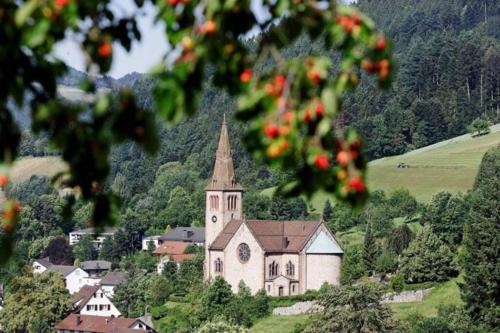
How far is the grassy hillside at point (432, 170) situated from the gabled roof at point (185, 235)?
10.7 m

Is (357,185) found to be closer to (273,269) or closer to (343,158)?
(343,158)

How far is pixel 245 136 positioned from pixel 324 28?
769mm

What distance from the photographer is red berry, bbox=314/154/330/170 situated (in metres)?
6.25

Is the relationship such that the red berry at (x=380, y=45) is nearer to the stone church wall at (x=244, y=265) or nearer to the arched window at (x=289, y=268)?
the stone church wall at (x=244, y=265)

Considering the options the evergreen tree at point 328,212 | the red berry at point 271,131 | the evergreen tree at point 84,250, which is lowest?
the evergreen tree at point 84,250

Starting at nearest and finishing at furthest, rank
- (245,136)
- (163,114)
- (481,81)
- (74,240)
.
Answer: (163,114)
(245,136)
(74,240)
(481,81)

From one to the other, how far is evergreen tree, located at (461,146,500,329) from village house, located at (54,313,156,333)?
22307 mm

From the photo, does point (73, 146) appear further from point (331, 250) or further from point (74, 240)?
point (74, 240)

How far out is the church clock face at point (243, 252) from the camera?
275ft

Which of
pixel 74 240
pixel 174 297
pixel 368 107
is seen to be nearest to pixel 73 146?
pixel 174 297

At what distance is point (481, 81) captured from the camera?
172 meters

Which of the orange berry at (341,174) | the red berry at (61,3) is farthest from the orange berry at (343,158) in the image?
the red berry at (61,3)

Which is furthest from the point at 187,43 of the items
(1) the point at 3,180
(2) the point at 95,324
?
(2) the point at 95,324

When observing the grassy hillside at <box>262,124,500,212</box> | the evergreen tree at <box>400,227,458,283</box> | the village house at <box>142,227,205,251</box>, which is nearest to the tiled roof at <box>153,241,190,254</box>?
the village house at <box>142,227,205,251</box>
